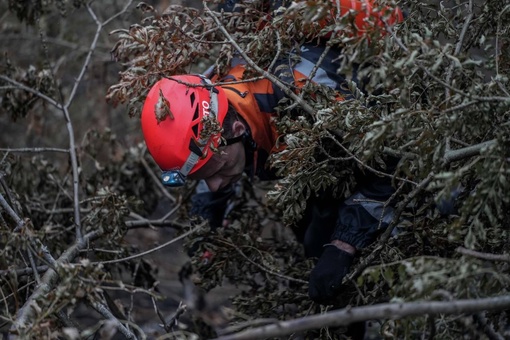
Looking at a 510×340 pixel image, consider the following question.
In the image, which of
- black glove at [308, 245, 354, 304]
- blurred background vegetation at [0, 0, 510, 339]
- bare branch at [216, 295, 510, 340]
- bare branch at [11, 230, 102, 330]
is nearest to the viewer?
bare branch at [216, 295, 510, 340]

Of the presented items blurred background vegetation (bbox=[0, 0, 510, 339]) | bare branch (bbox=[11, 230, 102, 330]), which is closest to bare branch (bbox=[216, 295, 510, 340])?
blurred background vegetation (bbox=[0, 0, 510, 339])

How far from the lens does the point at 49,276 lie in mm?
3746

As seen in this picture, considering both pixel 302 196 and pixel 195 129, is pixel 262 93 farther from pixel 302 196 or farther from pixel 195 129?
pixel 302 196

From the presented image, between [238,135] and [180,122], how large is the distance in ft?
1.53

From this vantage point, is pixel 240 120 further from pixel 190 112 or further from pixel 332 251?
pixel 332 251

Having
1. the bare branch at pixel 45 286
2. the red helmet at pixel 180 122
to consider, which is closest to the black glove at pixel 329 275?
the red helmet at pixel 180 122

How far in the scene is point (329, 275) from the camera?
3895mm

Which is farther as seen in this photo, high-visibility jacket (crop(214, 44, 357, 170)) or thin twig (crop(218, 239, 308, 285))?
thin twig (crop(218, 239, 308, 285))

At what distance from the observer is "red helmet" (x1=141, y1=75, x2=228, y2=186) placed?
13.0ft

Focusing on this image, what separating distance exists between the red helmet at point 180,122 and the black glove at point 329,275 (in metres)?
0.89

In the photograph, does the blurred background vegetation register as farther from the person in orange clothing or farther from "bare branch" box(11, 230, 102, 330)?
the person in orange clothing

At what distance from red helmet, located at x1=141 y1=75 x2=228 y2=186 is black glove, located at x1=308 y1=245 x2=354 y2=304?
89 cm

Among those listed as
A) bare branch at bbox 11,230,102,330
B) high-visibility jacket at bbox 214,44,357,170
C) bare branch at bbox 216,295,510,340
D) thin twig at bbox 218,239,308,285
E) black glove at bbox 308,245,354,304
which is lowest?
thin twig at bbox 218,239,308,285

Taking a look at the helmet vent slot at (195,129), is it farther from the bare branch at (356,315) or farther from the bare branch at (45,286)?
the bare branch at (356,315)
